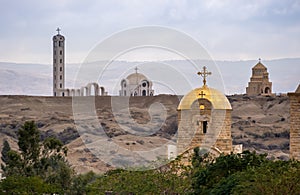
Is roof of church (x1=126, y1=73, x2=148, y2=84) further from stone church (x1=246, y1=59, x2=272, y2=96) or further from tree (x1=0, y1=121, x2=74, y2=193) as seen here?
tree (x1=0, y1=121, x2=74, y2=193)

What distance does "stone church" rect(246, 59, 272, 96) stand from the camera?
10756 cm

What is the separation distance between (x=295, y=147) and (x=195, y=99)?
6670 mm

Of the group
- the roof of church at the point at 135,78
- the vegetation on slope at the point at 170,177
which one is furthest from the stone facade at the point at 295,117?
the roof of church at the point at 135,78

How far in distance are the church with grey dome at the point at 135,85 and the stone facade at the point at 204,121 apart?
2521 inches

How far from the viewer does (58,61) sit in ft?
388

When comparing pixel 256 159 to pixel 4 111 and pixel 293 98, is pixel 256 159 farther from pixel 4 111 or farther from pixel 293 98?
pixel 4 111

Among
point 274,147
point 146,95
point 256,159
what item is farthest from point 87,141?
point 256,159

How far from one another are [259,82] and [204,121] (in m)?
82.4

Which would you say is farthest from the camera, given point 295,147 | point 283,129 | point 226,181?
point 283,129

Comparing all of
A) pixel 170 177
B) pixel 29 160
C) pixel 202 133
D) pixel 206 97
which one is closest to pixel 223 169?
pixel 170 177

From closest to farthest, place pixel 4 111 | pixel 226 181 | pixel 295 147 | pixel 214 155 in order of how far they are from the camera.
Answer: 1. pixel 226 181
2. pixel 295 147
3. pixel 214 155
4. pixel 4 111

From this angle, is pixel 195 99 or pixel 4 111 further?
pixel 4 111

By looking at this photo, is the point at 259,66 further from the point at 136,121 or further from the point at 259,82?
the point at 136,121

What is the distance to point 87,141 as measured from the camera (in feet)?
247
